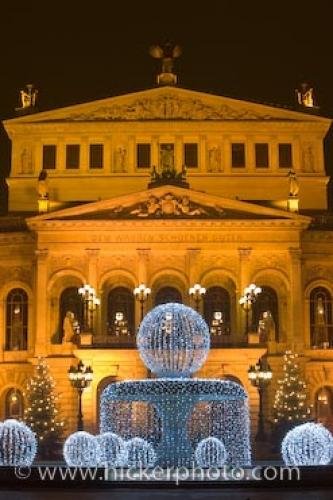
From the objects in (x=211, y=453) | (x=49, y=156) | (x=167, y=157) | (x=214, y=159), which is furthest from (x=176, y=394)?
(x=49, y=156)

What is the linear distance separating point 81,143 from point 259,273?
14.4 meters

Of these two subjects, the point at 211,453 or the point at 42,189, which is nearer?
the point at 211,453

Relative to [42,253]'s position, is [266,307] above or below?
below

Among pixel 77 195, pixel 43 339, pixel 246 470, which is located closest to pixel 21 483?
pixel 246 470

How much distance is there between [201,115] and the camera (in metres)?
67.3

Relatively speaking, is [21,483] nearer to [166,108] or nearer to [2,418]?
[2,418]

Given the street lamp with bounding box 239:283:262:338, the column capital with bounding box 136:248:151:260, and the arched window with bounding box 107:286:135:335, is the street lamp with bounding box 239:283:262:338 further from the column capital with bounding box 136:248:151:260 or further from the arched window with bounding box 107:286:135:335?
the arched window with bounding box 107:286:135:335

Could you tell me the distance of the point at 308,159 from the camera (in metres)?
68.1

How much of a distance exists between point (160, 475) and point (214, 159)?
4525 cm

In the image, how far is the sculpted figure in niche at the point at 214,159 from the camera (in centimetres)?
6719

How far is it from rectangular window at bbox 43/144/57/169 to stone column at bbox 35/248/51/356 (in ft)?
29.8

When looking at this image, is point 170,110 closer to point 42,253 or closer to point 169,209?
point 169,209

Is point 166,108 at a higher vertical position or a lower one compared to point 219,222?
higher

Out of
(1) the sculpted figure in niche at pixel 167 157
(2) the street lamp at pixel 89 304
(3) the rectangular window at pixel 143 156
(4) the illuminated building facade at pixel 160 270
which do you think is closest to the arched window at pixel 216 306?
(4) the illuminated building facade at pixel 160 270
